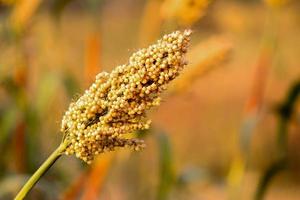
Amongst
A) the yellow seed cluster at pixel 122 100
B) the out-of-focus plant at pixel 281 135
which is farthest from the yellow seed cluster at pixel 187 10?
the yellow seed cluster at pixel 122 100

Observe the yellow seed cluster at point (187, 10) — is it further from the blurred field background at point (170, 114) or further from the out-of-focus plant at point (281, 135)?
the out-of-focus plant at point (281, 135)

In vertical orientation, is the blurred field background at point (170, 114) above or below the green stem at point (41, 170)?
above

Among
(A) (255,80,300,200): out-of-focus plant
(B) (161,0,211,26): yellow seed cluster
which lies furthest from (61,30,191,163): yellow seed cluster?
(A) (255,80,300,200): out-of-focus plant

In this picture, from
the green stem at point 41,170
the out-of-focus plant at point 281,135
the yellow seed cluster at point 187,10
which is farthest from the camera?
the out-of-focus plant at point 281,135

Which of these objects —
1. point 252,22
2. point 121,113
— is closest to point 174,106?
point 252,22

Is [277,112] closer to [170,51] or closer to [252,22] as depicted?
[170,51]

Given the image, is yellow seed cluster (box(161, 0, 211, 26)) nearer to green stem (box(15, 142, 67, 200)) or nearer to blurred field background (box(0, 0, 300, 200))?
blurred field background (box(0, 0, 300, 200))
